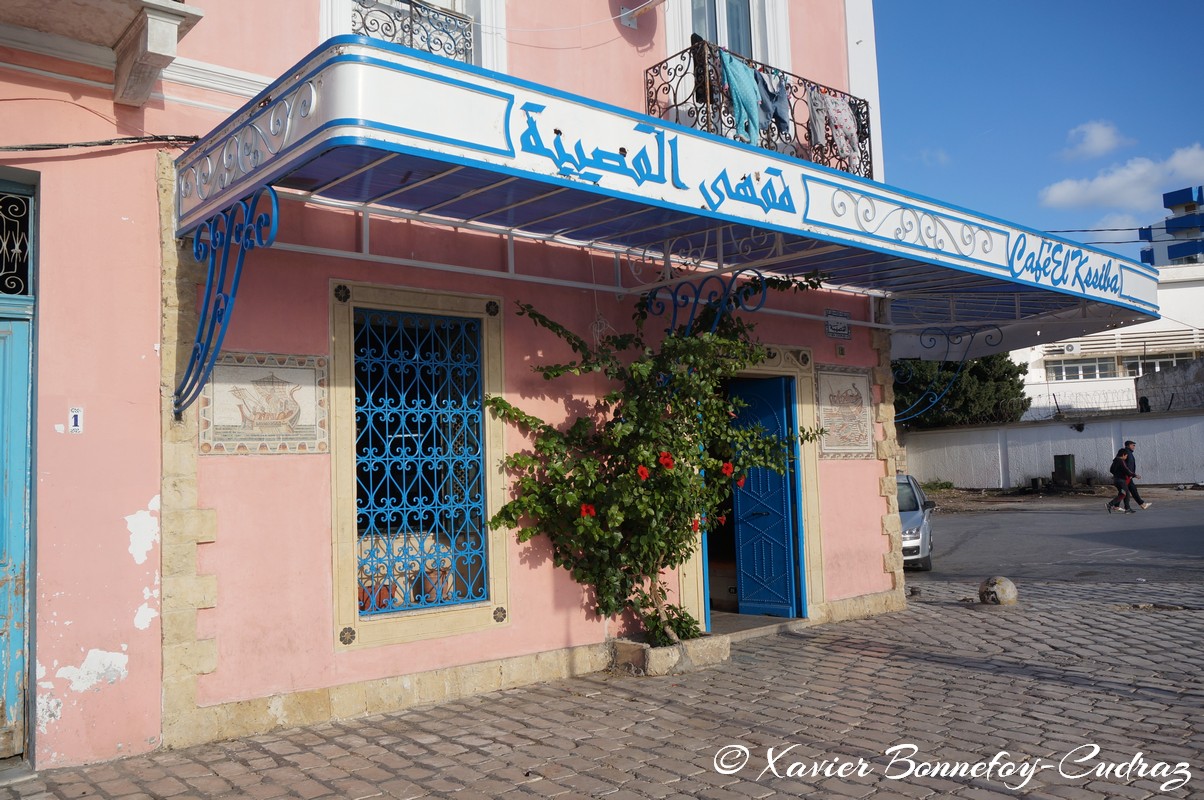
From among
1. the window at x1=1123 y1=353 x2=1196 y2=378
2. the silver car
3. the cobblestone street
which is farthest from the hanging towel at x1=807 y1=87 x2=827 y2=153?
the window at x1=1123 y1=353 x2=1196 y2=378

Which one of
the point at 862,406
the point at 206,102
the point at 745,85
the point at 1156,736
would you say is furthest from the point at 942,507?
the point at 206,102

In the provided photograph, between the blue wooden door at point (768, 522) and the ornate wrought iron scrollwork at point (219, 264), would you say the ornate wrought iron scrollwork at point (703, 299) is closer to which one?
the blue wooden door at point (768, 522)

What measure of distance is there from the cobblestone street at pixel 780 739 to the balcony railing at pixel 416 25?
4479 millimetres

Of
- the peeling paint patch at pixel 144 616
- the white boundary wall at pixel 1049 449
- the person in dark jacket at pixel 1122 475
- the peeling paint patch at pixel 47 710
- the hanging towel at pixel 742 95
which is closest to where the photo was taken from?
the peeling paint patch at pixel 47 710

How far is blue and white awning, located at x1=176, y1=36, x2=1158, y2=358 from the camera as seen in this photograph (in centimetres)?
450

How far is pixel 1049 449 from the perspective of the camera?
3022 centimetres

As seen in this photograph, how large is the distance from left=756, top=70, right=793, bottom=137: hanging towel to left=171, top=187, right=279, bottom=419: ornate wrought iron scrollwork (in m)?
4.97

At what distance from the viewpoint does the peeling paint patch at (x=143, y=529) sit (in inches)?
211

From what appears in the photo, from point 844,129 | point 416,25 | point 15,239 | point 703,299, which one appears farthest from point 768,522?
point 15,239

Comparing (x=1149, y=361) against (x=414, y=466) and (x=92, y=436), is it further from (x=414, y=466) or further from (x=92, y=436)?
(x=92, y=436)

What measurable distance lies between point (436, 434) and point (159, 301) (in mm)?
1989

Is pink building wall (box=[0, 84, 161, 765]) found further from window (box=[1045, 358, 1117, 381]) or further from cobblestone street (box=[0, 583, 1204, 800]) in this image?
window (box=[1045, 358, 1117, 381])

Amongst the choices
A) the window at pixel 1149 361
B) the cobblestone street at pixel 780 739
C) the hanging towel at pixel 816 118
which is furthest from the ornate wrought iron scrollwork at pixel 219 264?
the window at pixel 1149 361

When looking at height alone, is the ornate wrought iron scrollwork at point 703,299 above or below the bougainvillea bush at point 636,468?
above
